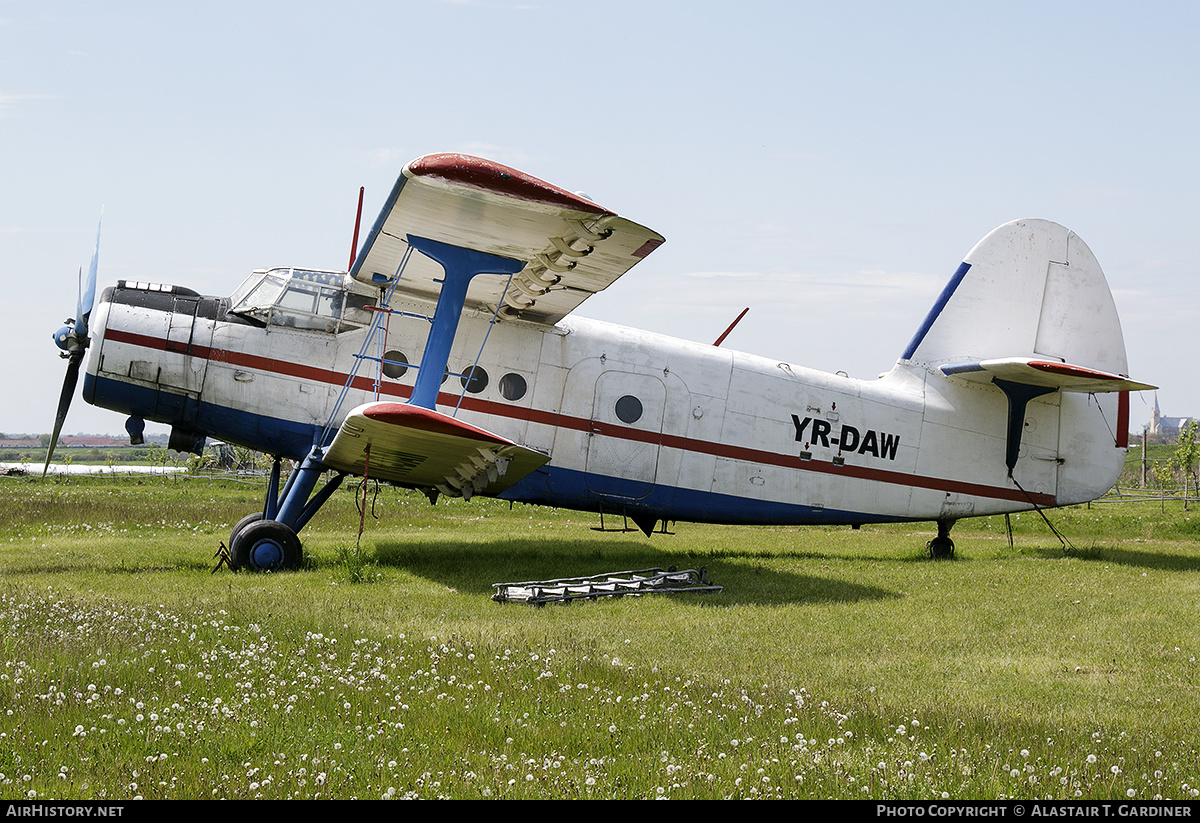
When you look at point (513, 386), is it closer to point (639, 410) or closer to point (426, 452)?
point (639, 410)

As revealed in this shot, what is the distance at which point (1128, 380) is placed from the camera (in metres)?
14.0

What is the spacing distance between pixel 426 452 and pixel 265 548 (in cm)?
273

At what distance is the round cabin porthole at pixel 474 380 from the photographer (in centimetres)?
1262

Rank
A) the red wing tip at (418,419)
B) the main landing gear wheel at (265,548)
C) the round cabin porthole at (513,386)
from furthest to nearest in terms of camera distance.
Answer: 1. the round cabin porthole at (513,386)
2. the main landing gear wheel at (265,548)
3. the red wing tip at (418,419)

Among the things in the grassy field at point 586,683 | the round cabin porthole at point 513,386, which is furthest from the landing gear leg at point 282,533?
the round cabin porthole at point 513,386

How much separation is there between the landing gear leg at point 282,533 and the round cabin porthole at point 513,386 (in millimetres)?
2627

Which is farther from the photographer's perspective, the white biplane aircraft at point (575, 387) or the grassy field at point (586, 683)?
the white biplane aircraft at point (575, 387)

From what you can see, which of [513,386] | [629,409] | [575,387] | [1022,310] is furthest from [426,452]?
[1022,310]

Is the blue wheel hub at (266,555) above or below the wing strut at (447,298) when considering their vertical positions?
below

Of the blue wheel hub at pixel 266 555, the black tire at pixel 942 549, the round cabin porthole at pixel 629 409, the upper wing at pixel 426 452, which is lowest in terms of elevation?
the blue wheel hub at pixel 266 555

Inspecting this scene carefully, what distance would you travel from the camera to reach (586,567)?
1350cm

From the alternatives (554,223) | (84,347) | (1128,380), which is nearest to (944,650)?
(554,223)

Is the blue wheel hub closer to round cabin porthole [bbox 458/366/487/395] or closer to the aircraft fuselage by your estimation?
the aircraft fuselage

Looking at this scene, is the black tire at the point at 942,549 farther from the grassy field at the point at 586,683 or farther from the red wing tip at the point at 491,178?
the red wing tip at the point at 491,178
